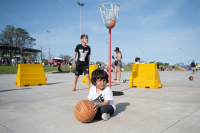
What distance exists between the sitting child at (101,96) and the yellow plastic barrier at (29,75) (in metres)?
5.82

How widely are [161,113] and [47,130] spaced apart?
2.17 m

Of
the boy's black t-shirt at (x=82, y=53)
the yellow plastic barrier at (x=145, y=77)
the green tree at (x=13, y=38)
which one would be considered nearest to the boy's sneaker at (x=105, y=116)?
the boy's black t-shirt at (x=82, y=53)

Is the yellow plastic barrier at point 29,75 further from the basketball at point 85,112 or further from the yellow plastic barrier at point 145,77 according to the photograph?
the basketball at point 85,112

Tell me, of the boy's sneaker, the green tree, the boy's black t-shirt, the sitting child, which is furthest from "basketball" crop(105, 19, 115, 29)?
the green tree

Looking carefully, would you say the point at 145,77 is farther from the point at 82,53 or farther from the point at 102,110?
the point at 102,110

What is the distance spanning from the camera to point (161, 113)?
314 centimetres

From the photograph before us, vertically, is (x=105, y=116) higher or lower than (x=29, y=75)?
lower

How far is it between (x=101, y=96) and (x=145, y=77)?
4.66m

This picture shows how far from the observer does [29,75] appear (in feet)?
26.0

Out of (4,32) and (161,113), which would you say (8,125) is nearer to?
(161,113)

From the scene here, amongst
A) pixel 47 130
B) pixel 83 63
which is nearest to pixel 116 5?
pixel 83 63

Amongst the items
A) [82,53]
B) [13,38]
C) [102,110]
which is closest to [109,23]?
[82,53]

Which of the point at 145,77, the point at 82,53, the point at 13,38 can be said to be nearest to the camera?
the point at 82,53

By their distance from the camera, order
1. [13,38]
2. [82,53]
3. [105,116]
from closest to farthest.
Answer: [105,116] → [82,53] → [13,38]
